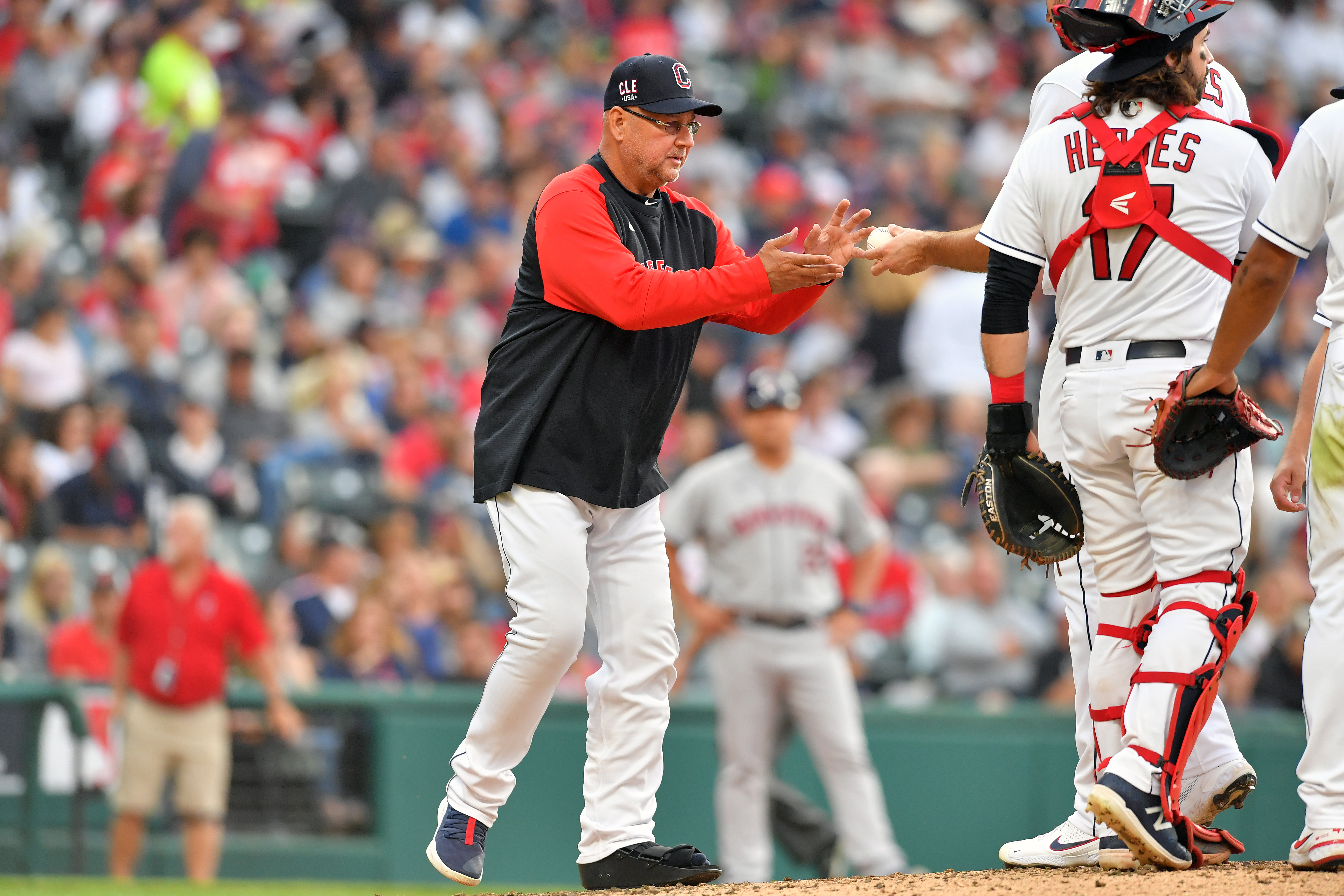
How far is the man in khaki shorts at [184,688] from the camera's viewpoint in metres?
9.12

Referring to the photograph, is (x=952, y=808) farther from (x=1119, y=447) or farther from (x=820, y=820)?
(x=1119, y=447)

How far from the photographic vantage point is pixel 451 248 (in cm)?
1366

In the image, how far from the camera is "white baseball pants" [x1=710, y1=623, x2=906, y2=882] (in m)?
8.33

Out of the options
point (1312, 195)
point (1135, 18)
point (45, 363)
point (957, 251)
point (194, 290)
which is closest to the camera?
point (1312, 195)

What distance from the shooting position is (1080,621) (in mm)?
4855

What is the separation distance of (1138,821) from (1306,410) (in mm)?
1338

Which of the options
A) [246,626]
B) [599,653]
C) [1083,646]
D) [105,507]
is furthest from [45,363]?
[1083,646]

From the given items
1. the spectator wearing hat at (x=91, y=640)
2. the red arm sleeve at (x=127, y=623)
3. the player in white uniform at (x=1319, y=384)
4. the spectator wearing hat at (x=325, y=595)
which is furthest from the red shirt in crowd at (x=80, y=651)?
the player in white uniform at (x=1319, y=384)

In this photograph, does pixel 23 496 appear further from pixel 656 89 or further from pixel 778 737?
pixel 656 89

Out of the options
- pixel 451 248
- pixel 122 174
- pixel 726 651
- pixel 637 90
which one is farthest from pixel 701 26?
pixel 637 90

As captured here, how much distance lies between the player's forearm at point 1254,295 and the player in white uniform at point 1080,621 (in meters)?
0.59

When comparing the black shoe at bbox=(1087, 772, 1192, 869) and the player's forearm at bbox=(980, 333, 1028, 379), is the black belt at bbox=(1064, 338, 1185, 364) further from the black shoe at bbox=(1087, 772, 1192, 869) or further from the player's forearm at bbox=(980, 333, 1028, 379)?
the black shoe at bbox=(1087, 772, 1192, 869)

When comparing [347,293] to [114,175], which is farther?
[114,175]

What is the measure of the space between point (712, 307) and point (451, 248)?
30.9 feet
